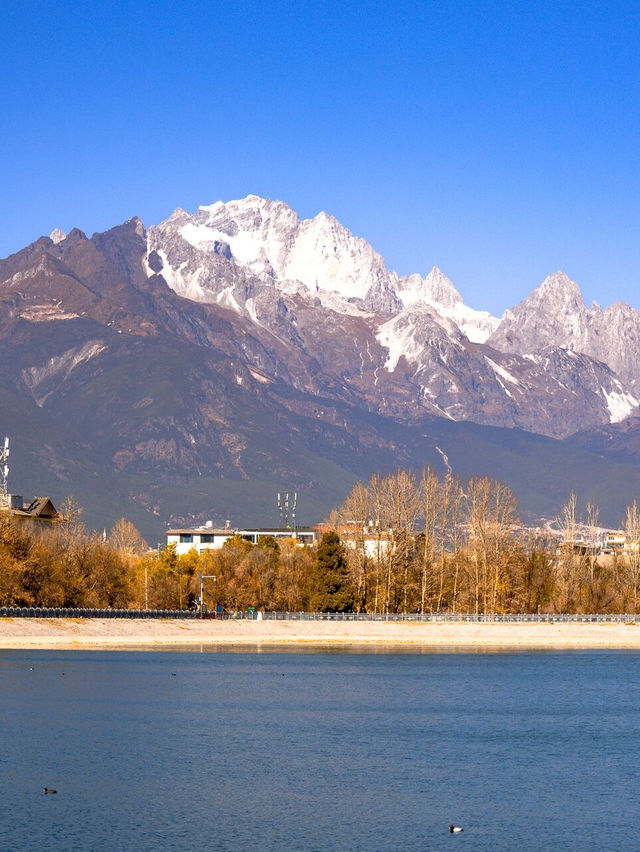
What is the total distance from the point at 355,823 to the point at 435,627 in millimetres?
104284

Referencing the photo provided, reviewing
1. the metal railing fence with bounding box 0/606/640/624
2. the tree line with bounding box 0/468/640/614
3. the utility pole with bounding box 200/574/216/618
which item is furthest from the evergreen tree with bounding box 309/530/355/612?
the utility pole with bounding box 200/574/216/618

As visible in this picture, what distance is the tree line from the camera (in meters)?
160

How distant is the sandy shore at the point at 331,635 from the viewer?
143000 mm

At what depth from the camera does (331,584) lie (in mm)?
160500

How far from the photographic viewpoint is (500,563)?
17512cm

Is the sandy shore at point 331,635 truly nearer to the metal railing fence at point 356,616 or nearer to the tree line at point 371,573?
the metal railing fence at point 356,616

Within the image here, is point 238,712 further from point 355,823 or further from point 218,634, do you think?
point 218,634

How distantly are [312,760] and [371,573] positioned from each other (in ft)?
325

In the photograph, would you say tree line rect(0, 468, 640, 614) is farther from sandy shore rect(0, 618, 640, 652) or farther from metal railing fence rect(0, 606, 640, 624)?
sandy shore rect(0, 618, 640, 652)

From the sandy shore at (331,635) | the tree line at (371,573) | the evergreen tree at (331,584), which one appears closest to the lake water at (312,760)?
the sandy shore at (331,635)

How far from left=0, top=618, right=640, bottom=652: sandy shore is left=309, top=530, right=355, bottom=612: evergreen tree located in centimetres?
572

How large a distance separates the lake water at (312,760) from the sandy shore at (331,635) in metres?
28.8

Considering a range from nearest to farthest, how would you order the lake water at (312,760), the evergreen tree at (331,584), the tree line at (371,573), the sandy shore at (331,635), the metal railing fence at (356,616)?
the lake water at (312,760), the sandy shore at (331,635), the metal railing fence at (356,616), the tree line at (371,573), the evergreen tree at (331,584)

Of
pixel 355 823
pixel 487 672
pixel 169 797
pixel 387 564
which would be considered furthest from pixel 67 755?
pixel 387 564
